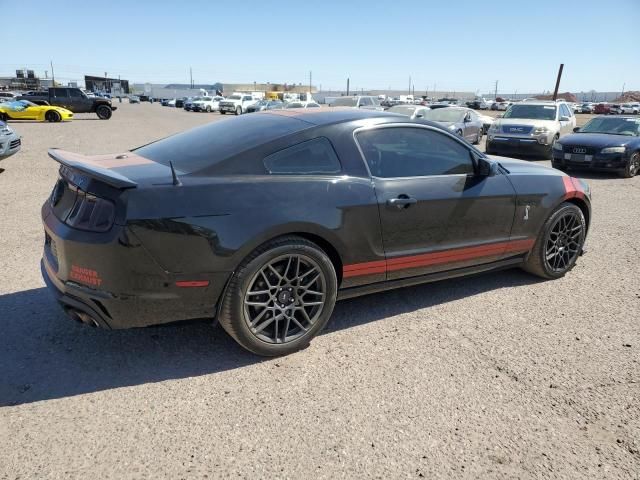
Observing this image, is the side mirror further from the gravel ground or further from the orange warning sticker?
the orange warning sticker

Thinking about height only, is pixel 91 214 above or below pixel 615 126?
below

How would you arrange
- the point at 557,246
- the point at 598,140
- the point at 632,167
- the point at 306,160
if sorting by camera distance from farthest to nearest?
1. the point at 632,167
2. the point at 598,140
3. the point at 557,246
4. the point at 306,160

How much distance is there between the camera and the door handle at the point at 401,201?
348cm

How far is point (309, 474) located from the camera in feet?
7.27

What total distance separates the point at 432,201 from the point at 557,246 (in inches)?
70.3

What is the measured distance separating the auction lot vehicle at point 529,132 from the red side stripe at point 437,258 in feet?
33.8

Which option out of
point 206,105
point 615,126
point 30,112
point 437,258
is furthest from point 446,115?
point 206,105

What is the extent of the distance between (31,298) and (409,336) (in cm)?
298

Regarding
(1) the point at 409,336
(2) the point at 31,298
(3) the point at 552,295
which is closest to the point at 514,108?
(3) the point at 552,295

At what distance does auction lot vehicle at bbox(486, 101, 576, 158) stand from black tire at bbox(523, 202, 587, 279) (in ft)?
31.3

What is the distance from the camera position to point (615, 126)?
41.4ft

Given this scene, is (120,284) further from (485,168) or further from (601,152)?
(601,152)

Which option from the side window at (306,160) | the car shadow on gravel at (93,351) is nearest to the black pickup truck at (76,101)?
the car shadow on gravel at (93,351)

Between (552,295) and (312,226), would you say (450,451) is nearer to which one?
(312,226)
